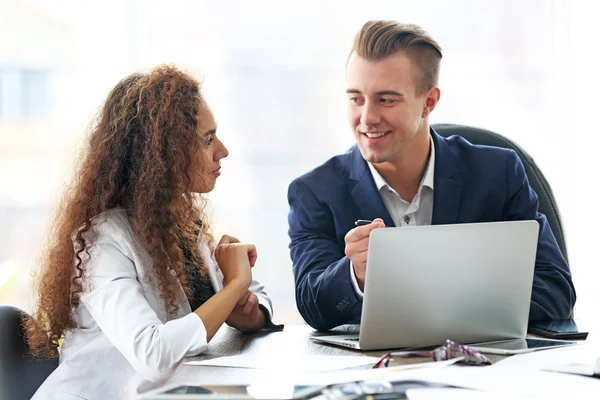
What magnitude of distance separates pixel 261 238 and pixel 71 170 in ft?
5.77

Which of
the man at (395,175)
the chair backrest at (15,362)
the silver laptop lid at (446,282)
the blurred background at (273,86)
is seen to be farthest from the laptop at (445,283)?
the blurred background at (273,86)

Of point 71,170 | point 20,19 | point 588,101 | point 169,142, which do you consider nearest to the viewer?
point 169,142

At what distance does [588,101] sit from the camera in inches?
134

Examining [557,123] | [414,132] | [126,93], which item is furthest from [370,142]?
[557,123]

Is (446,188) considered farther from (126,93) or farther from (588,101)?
(588,101)

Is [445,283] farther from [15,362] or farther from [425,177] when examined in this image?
[15,362]

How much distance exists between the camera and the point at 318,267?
1668 millimetres

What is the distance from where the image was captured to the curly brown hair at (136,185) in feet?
4.78

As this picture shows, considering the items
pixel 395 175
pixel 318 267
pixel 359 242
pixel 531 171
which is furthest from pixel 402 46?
pixel 359 242

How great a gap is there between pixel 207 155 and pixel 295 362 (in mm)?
535

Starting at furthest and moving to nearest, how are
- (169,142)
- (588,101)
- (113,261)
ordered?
(588,101) < (169,142) < (113,261)

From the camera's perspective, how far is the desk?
1.12 metres

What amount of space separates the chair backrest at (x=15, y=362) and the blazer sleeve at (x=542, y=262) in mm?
973

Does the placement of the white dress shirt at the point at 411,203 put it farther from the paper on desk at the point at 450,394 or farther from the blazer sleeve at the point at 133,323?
the paper on desk at the point at 450,394
